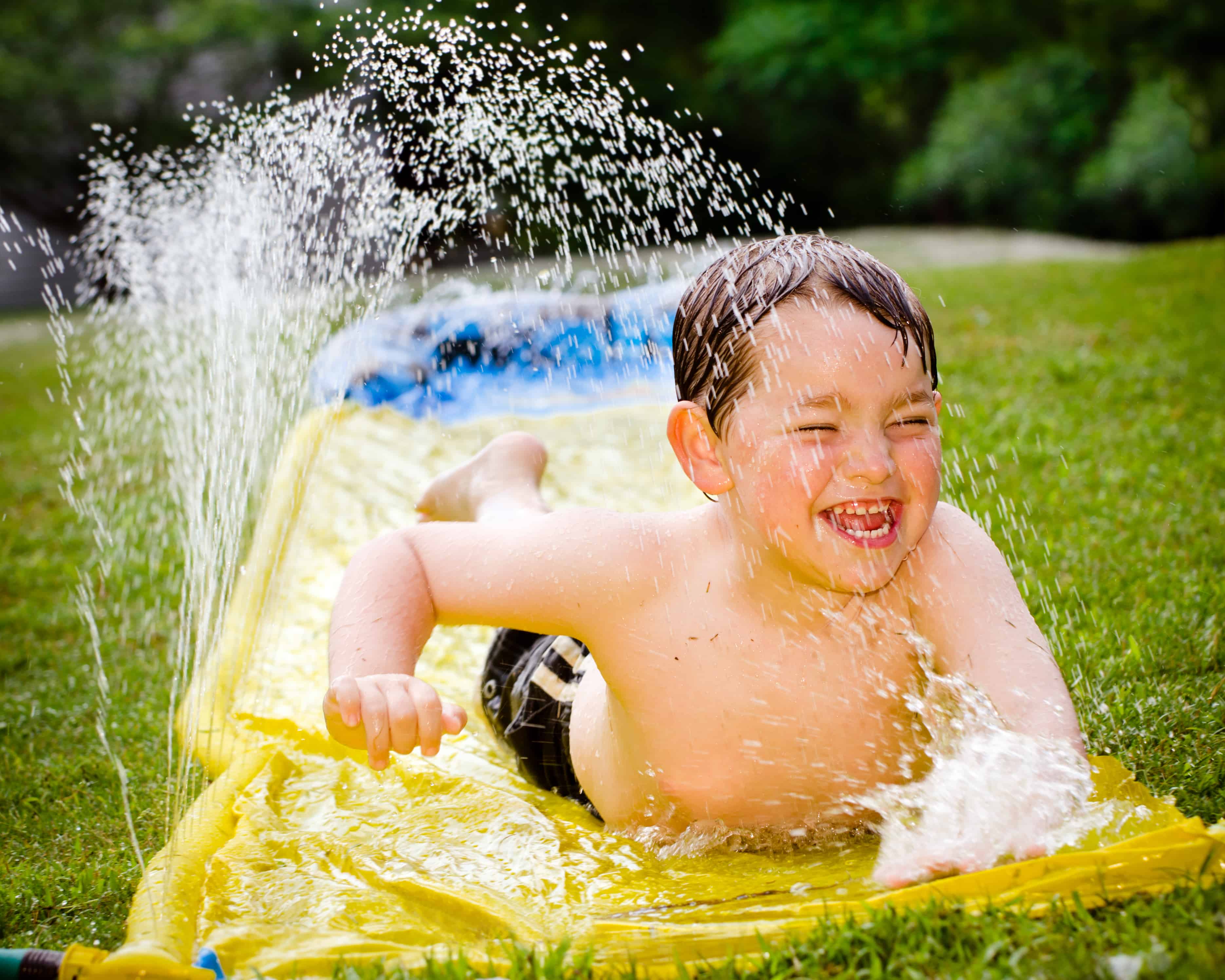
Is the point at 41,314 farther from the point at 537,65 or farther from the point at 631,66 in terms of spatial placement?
the point at 537,65

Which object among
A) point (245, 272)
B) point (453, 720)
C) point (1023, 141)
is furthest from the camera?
point (1023, 141)

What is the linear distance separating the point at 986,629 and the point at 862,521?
0.97ft

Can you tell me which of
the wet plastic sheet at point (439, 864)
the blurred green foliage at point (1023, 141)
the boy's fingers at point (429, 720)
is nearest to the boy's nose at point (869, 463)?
the wet plastic sheet at point (439, 864)

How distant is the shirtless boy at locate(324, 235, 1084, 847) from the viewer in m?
1.85

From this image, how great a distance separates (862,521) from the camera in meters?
1.87

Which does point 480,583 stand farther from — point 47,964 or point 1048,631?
point 1048,631

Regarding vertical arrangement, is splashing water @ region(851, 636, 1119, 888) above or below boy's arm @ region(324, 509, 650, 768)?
below

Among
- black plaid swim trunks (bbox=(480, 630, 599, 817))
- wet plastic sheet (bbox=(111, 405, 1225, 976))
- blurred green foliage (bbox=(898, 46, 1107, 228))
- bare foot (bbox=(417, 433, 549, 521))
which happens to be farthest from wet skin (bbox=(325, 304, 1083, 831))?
blurred green foliage (bbox=(898, 46, 1107, 228))

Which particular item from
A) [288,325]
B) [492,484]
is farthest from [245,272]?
[492,484]

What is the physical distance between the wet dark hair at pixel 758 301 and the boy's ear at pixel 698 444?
20 millimetres

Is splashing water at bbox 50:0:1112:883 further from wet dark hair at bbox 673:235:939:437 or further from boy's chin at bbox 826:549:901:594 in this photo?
wet dark hair at bbox 673:235:939:437

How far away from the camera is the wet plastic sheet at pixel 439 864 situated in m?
1.72

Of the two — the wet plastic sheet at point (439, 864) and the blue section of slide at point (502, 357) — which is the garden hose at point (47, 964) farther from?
the blue section of slide at point (502, 357)

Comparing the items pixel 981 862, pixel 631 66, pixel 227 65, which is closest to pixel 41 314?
pixel 227 65
